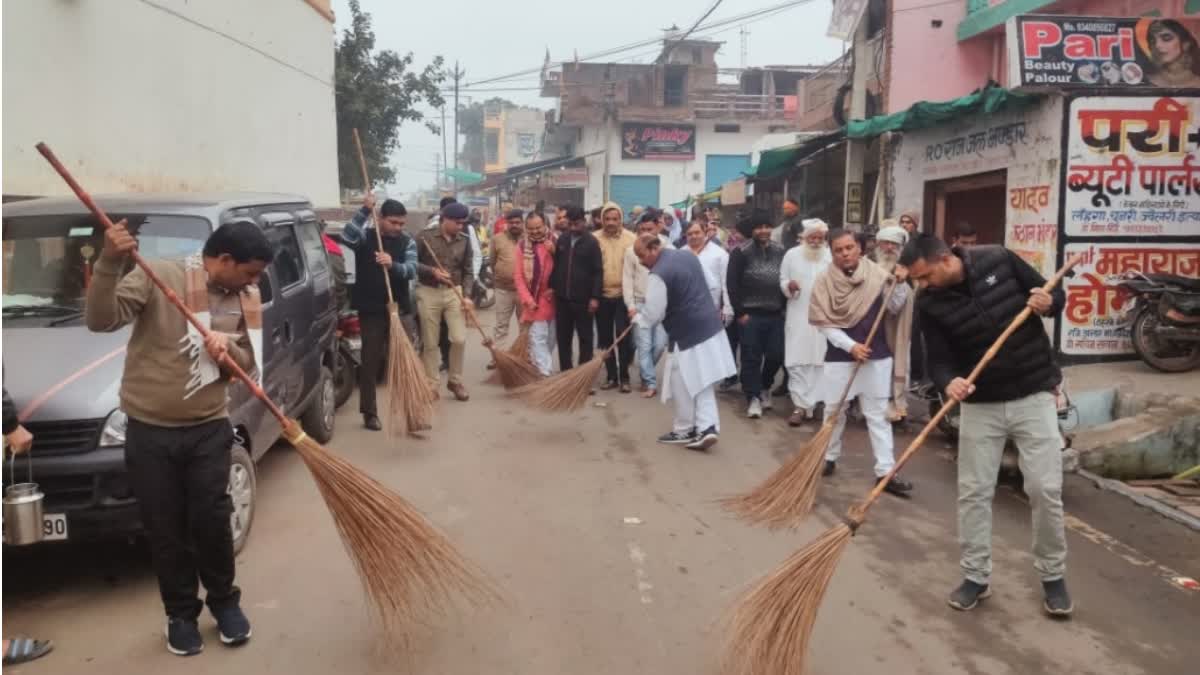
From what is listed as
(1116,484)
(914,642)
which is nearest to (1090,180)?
(1116,484)

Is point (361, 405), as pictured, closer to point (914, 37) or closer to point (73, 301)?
point (73, 301)

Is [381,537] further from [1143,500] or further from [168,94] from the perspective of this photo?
[168,94]

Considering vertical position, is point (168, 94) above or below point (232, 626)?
above

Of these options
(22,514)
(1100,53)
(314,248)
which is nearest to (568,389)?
(314,248)

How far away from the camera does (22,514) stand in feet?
11.5

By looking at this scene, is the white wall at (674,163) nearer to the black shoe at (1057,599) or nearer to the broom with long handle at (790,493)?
the broom with long handle at (790,493)

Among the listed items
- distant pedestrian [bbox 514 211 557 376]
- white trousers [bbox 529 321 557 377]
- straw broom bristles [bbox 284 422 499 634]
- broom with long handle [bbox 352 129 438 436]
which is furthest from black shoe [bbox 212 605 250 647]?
white trousers [bbox 529 321 557 377]

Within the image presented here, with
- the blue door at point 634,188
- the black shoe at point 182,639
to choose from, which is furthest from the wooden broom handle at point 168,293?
the blue door at point 634,188

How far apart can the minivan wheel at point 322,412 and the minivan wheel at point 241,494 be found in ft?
5.99

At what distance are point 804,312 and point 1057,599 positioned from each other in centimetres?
380

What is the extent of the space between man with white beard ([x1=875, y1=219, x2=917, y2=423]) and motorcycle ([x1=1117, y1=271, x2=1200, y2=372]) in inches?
87.2

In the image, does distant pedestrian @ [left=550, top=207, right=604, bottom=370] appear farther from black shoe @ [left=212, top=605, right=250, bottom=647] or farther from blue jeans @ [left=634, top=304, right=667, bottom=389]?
black shoe @ [left=212, top=605, right=250, bottom=647]

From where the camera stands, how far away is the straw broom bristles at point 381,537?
355 centimetres

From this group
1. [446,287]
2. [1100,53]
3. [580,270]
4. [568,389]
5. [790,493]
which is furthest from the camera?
[580,270]
